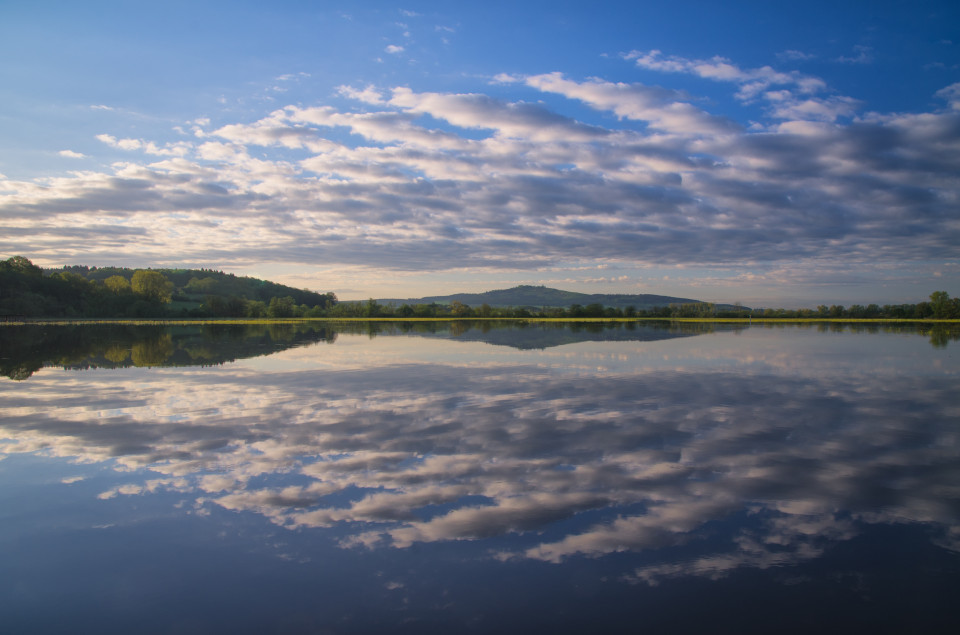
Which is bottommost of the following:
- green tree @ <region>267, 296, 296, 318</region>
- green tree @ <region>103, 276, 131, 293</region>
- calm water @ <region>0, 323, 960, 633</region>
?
calm water @ <region>0, 323, 960, 633</region>

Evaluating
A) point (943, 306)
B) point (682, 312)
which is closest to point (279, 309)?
point (682, 312)

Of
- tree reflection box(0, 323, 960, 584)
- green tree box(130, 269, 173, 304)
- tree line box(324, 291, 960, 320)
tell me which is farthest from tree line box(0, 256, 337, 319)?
tree reflection box(0, 323, 960, 584)

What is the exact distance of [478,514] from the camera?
697 centimetres

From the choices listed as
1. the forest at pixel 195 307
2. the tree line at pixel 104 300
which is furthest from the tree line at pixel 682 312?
the tree line at pixel 104 300

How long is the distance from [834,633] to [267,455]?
856cm

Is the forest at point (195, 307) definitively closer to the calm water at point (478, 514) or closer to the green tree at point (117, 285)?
the green tree at point (117, 285)

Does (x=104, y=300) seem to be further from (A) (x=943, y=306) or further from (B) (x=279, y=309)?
(A) (x=943, y=306)

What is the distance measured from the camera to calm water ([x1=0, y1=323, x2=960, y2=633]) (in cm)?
493

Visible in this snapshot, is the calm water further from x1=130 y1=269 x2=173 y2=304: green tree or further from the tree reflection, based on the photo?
x1=130 y1=269 x2=173 y2=304: green tree

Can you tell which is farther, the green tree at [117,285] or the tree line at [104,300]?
the green tree at [117,285]

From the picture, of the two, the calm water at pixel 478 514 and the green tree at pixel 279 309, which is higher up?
the green tree at pixel 279 309

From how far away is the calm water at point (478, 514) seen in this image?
4934 millimetres

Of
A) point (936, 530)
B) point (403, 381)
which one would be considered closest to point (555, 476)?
point (936, 530)

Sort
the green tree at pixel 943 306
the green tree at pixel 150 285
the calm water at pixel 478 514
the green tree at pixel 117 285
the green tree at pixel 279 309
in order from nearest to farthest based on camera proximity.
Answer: the calm water at pixel 478 514
the green tree at pixel 943 306
the green tree at pixel 117 285
the green tree at pixel 150 285
the green tree at pixel 279 309
